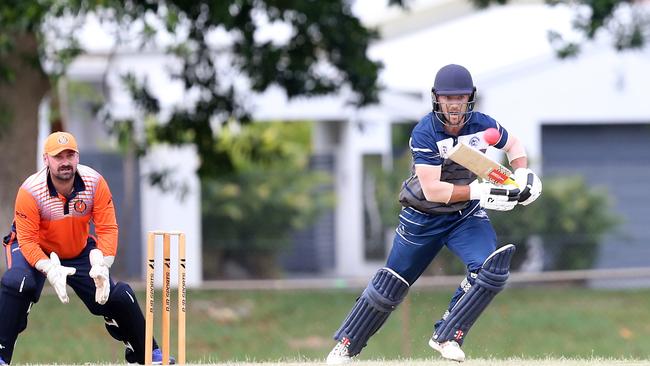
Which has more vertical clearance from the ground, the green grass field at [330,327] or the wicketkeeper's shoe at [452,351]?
the wicketkeeper's shoe at [452,351]

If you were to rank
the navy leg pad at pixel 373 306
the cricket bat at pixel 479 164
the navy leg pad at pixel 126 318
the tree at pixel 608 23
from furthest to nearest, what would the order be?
the tree at pixel 608 23, the navy leg pad at pixel 126 318, the navy leg pad at pixel 373 306, the cricket bat at pixel 479 164

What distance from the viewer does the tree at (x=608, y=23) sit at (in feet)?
52.9

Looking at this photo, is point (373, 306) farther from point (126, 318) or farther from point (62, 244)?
point (62, 244)

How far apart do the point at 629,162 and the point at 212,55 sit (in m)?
8.22

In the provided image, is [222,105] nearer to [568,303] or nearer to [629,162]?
[568,303]

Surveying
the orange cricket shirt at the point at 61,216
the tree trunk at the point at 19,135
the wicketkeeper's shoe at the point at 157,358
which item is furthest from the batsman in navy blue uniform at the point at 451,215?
the tree trunk at the point at 19,135

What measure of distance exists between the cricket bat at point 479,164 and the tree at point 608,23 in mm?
7989

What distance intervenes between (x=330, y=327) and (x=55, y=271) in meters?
10.0

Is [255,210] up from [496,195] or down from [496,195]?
down

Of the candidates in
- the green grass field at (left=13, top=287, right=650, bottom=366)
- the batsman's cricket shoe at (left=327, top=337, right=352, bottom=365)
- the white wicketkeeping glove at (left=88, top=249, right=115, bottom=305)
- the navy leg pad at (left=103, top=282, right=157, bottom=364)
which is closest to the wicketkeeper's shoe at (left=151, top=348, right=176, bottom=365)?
the navy leg pad at (left=103, top=282, right=157, bottom=364)

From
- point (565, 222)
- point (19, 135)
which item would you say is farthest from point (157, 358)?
point (565, 222)

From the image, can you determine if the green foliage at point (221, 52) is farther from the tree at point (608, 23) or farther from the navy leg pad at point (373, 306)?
the navy leg pad at point (373, 306)

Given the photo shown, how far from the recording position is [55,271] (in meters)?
8.71

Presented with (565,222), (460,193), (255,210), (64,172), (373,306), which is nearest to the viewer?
(460,193)
